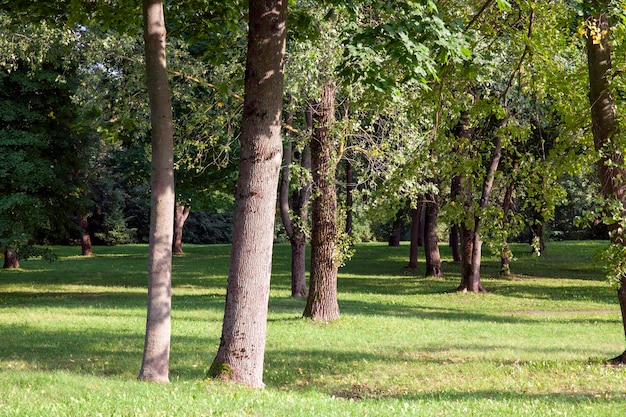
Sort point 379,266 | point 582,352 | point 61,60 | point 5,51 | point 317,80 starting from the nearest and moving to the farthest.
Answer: point 582,352
point 317,80
point 5,51
point 61,60
point 379,266

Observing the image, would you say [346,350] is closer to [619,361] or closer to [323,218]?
[323,218]

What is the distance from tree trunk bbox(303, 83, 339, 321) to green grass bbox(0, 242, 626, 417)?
71cm

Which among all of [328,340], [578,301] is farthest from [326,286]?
[578,301]

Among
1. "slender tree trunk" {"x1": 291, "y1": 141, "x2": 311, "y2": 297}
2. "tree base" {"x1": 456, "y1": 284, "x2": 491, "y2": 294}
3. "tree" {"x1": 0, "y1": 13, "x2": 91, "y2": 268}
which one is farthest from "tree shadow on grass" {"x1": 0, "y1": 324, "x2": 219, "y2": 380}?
"tree base" {"x1": 456, "y1": 284, "x2": 491, "y2": 294}

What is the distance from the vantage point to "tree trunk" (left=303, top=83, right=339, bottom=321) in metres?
18.2

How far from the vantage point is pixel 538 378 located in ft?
39.4

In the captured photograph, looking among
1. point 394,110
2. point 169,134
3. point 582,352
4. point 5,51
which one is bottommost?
point 582,352

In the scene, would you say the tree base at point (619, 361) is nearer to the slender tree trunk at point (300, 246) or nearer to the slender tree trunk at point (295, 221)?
the slender tree trunk at point (295, 221)

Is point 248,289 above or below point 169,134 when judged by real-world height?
below

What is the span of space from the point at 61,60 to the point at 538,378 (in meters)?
16.8

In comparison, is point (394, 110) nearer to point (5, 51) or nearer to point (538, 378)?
point (538, 378)

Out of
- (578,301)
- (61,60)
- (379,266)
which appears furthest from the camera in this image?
(379,266)

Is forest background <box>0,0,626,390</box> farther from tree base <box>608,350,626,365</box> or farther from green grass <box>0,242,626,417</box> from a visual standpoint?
tree base <box>608,350,626,365</box>

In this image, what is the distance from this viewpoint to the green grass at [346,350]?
8.29 meters
